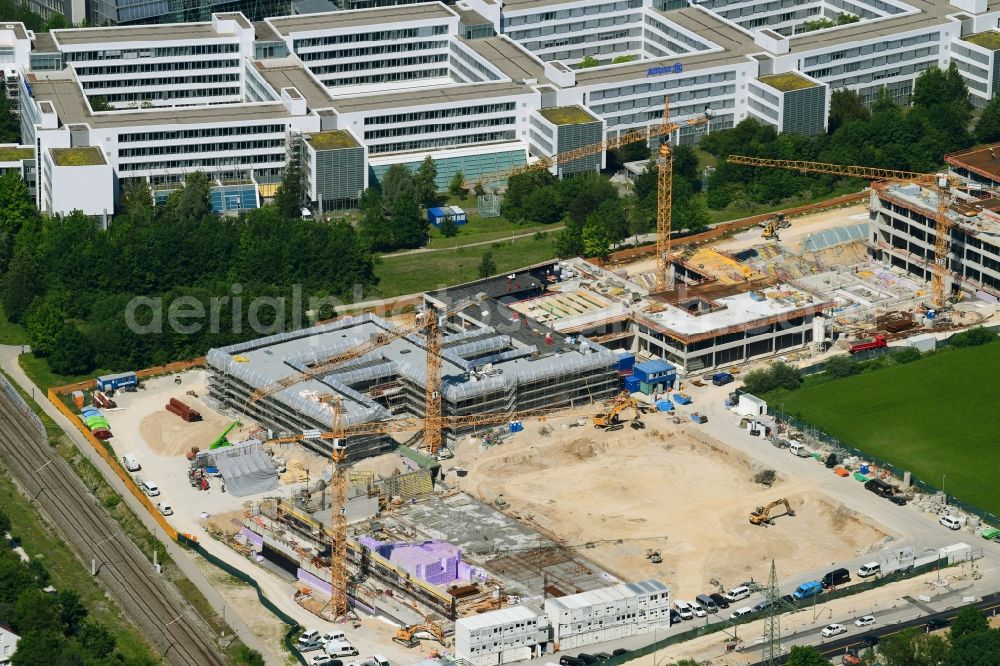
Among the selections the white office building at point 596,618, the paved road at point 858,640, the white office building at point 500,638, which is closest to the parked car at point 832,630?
the paved road at point 858,640

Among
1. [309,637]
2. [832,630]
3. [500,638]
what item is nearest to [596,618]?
[500,638]

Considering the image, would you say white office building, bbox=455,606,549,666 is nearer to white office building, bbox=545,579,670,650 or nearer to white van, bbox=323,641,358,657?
white office building, bbox=545,579,670,650

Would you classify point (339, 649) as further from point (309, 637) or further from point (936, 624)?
point (936, 624)

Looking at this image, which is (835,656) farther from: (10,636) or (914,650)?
(10,636)

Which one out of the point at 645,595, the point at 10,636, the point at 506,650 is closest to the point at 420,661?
the point at 506,650

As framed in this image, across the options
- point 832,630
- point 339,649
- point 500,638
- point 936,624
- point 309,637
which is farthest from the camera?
point 936,624

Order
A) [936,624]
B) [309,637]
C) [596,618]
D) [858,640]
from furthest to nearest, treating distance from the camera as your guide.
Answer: [936,624], [596,618], [309,637], [858,640]
